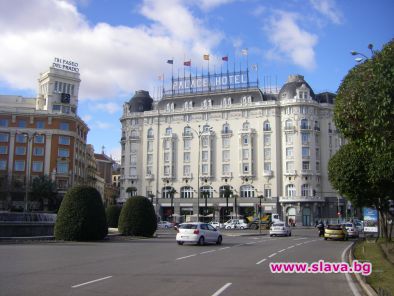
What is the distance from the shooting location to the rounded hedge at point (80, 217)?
27812 millimetres

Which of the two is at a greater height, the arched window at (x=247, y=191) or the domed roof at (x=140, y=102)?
the domed roof at (x=140, y=102)

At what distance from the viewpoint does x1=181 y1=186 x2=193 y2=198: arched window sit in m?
98.0

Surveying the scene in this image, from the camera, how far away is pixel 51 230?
1280 inches

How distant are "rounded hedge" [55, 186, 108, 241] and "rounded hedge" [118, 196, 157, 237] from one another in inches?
199

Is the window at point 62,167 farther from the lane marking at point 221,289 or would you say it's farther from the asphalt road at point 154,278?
the lane marking at point 221,289

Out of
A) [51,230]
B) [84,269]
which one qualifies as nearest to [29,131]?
[51,230]

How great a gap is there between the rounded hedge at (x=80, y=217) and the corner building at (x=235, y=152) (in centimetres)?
5853

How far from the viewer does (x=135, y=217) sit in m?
33.8

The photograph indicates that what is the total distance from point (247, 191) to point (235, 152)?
852cm

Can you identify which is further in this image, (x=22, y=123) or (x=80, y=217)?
(x=22, y=123)

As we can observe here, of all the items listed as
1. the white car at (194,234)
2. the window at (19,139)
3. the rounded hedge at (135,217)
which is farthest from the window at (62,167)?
the white car at (194,234)

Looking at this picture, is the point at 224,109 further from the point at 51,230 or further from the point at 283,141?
the point at 51,230

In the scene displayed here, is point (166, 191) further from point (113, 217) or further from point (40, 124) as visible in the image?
point (113, 217)

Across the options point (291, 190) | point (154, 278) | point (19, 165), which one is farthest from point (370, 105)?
point (19, 165)
